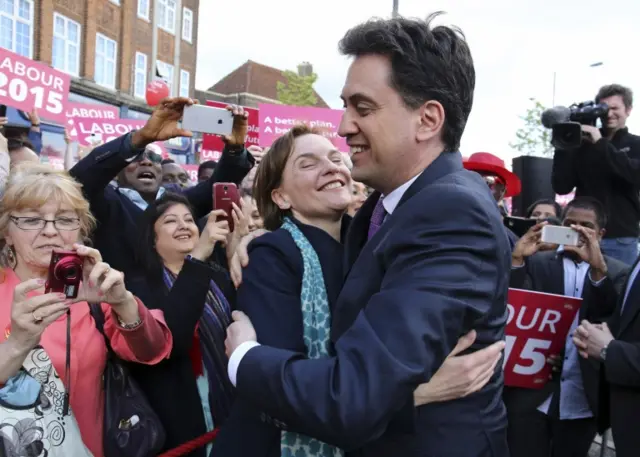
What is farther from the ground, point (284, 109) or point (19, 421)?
point (284, 109)

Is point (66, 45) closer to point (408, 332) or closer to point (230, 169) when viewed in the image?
point (230, 169)

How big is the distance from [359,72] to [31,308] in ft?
3.78

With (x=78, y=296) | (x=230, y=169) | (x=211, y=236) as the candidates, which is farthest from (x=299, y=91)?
(x=78, y=296)

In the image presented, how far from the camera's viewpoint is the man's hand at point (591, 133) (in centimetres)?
418

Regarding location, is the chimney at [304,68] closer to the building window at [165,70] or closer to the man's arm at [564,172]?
the building window at [165,70]

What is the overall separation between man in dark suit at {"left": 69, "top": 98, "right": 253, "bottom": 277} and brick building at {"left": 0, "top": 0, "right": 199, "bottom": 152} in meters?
16.0

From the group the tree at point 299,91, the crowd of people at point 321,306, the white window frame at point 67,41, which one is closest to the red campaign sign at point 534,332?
→ the crowd of people at point 321,306

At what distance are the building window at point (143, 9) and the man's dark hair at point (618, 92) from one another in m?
23.3

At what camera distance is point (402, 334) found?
120 centimetres

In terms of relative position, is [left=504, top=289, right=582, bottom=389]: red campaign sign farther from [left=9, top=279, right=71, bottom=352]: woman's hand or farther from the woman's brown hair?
[left=9, top=279, right=71, bottom=352]: woman's hand

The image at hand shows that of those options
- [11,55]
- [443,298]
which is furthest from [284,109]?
[443,298]

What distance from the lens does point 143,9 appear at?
81.3 feet

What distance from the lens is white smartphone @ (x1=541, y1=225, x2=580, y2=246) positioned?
3354 millimetres

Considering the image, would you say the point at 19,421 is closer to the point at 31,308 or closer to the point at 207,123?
the point at 31,308
